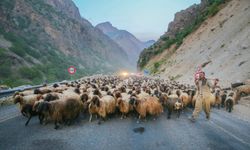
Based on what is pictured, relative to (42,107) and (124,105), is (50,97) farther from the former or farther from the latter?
(124,105)

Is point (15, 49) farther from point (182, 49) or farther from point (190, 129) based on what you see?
point (190, 129)

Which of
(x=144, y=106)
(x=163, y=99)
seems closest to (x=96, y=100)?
(x=144, y=106)

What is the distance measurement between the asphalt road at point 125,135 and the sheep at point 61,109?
1.15 ft

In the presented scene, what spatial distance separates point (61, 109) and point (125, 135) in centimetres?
260

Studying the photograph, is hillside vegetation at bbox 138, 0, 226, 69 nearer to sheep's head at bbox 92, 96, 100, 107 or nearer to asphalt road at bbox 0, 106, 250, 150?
asphalt road at bbox 0, 106, 250, 150

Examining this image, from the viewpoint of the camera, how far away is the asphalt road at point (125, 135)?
303 inches

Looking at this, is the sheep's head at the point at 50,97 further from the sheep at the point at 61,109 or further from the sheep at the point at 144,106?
the sheep at the point at 144,106

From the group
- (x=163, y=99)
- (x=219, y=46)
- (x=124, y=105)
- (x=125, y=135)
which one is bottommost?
(x=125, y=135)

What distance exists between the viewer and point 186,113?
13.5 metres

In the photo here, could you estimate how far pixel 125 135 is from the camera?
29.1ft

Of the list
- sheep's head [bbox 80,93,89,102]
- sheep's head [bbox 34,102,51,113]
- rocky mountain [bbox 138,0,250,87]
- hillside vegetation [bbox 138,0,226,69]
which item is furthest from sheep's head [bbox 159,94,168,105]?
hillside vegetation [bbox 138,0,226,69]

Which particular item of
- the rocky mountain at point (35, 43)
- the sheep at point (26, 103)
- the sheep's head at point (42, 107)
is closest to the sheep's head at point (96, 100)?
the sheep's head at point (42, 107)

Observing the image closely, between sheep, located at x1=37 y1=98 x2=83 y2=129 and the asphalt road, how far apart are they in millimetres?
351

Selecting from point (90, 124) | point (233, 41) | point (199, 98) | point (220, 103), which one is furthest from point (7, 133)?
point (233, 41)
